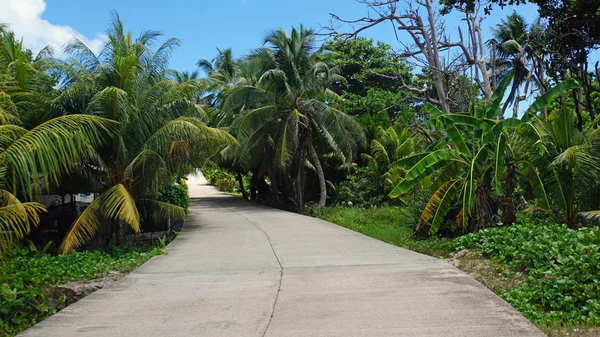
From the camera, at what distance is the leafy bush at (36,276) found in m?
7.23

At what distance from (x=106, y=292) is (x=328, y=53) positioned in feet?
92.4

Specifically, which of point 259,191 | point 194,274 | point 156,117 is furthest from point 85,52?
point 259,191

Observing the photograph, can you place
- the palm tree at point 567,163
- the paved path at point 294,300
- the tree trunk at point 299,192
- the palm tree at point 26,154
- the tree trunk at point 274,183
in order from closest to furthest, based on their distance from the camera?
1. the paved path at point 294,300
2. the palm tree at point 26,154
3. the palm tree at point 567,163
4. the tree trunk at point 299,192
5. the tree trunk at point 274,183

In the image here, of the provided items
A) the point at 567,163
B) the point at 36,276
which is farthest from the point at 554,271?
the point at 36,276

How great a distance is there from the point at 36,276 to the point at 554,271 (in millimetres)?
7602

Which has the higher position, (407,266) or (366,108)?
(366,108)

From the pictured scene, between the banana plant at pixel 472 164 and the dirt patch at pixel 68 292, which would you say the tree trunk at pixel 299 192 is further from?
the dirt patch at pixel 68 292

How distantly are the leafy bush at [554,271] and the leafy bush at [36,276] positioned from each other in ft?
20.8

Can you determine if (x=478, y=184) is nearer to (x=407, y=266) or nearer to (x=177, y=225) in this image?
(x=407, y=266)

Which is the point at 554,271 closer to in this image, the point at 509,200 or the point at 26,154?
the point at 509,200

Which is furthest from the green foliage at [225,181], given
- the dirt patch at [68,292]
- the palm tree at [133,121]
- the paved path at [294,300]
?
the dirt patch at [68,292]

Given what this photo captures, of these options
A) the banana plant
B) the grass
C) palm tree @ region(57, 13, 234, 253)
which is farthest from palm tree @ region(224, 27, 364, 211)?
the banana plant

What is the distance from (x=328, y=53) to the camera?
33969 mm

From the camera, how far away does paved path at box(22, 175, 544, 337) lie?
5.66 meters
